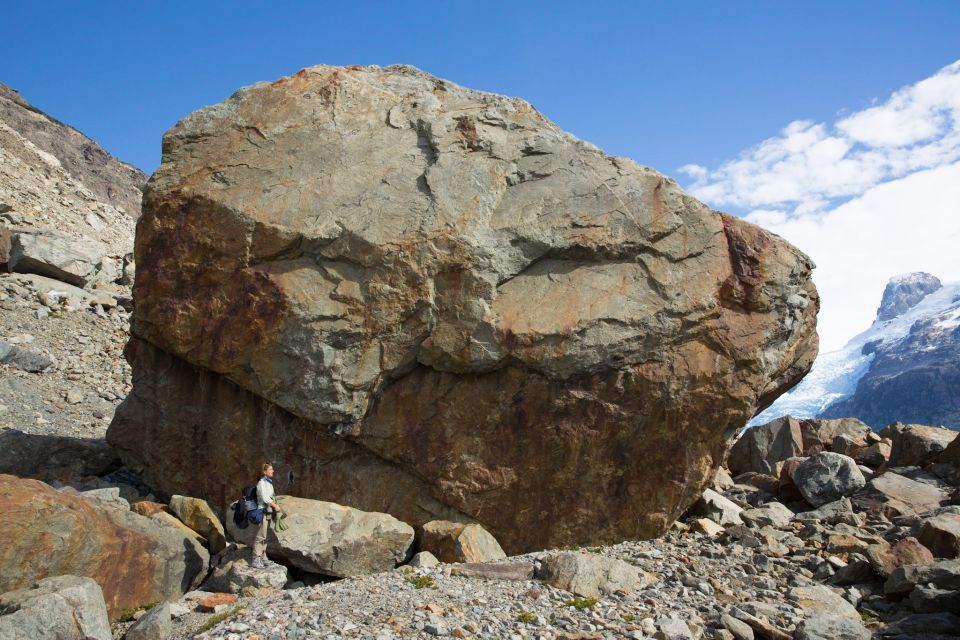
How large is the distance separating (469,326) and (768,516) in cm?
677

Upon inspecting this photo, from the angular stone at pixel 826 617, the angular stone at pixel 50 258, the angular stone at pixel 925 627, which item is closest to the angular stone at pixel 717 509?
the angular stone at pixel 826 617

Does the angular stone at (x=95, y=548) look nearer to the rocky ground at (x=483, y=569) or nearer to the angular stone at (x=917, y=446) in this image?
the rocky ground at (x=483, y=569)

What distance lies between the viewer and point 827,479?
15.1m

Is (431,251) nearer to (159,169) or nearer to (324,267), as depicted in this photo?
(324,267)

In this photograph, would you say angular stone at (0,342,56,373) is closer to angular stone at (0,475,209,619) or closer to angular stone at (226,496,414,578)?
angular stone at (0,475,209,619)

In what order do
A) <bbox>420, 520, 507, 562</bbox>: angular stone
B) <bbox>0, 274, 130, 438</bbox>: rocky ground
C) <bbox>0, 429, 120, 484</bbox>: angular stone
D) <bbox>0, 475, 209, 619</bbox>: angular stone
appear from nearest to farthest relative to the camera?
<bbox>0, 475, 209, 619</bbox>: angular stone < <bbox>420, 520, 507, 562</bbox>: angular stone < <bbox>0, 429, 120, 484</bbox>: angular stone < <bbox>0, 274, 130, 438</bbox>: rocky ground

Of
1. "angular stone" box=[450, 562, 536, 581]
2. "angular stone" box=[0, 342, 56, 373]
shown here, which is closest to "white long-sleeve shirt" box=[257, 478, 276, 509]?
"angular stone" box=[450, 562, 536, 581]

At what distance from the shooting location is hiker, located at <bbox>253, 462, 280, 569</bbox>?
1090cm

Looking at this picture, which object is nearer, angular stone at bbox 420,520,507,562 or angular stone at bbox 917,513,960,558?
angular stone at bbox 917,513,960,558

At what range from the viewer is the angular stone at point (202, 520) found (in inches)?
474

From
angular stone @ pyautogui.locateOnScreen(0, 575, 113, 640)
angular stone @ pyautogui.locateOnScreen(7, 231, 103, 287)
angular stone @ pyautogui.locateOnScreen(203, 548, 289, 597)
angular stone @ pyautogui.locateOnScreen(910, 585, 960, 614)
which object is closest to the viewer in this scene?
angular stone @ pyautogui.locateOnScreen(0, 575, 113, 640)

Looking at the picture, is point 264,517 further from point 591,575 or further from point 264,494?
point 591,575

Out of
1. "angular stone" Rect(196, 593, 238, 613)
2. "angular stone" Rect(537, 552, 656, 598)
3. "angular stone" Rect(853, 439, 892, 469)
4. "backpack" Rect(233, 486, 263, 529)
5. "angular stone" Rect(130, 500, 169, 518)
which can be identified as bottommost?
"angular stone" Rect(196, 593, 238, 613)

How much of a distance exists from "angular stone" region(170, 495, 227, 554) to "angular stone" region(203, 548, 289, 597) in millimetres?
936
